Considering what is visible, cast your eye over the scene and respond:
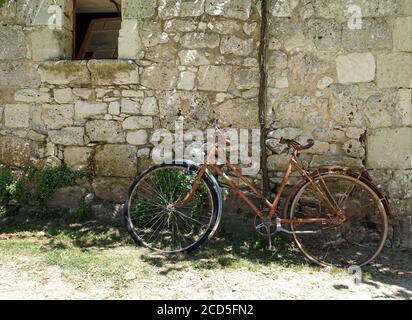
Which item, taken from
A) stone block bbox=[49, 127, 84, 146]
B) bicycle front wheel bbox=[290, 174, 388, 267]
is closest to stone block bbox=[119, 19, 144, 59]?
stone block bbox=[49, 127, 84, 146]

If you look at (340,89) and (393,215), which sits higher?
(340,89)

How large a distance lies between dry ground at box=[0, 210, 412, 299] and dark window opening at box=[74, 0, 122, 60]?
6.62 ft

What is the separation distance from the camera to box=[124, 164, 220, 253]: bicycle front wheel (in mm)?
3582

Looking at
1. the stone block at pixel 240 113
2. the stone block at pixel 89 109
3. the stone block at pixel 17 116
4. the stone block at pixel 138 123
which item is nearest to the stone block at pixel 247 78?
the stone block at pixel 240 113

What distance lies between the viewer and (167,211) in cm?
369

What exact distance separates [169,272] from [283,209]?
1.06 m

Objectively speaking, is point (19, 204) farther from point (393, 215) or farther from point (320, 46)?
point (393, 215)

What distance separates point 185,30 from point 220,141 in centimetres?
115

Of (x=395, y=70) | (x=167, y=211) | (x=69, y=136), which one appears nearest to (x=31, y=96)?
(x=69, y=136)

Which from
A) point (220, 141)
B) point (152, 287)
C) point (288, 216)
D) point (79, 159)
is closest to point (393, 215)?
point (288, 216)

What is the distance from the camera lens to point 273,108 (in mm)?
3814

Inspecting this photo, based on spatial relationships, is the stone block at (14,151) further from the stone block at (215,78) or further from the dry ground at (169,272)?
the stone block at (215,78)

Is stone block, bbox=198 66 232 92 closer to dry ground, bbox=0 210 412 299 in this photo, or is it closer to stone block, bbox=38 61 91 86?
stone block, bbox=38 61 91 86

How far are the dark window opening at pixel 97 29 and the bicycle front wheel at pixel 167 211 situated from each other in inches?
63.3
